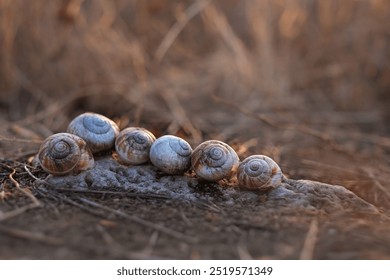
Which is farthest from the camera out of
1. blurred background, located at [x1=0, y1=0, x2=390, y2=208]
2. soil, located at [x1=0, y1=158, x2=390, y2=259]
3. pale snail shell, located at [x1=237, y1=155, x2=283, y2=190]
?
blurred background, located at [x1=0, y1=0, x2=390, y2=208]

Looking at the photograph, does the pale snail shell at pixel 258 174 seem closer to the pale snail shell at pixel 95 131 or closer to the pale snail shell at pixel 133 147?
the pale snail shell at pixel 133 147

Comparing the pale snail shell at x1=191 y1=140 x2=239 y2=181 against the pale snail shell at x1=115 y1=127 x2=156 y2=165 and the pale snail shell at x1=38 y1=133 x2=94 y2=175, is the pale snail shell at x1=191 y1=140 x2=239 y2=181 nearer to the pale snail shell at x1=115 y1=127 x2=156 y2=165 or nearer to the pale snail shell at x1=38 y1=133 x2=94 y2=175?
the pale snail shell at x1=115 y1=127 x2=156 y2=165

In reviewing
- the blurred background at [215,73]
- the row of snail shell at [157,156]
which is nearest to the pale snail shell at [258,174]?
the row of snail shell at [157,156]

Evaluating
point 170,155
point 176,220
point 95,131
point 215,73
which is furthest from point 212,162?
point 215,73

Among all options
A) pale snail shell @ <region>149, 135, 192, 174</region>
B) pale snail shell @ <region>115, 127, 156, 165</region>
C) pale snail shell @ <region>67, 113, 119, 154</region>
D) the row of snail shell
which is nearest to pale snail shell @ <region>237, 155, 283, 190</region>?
the row of snail shell

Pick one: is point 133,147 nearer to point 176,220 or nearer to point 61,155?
point 61,155

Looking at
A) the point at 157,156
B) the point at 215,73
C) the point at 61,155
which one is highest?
the point at 215,73

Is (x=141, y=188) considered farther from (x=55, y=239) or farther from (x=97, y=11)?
(x=97, y=11)
